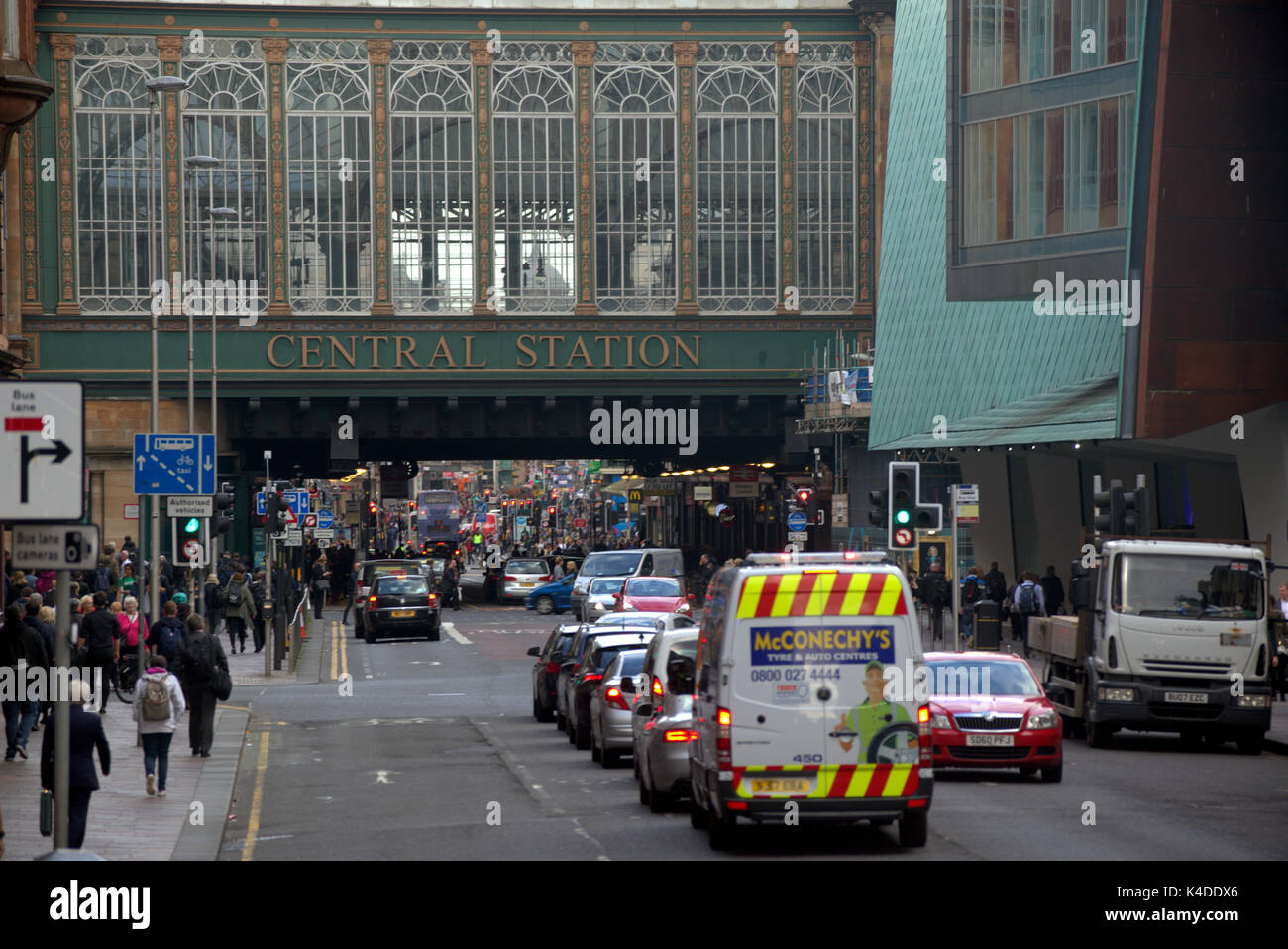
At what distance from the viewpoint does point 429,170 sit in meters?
62.4

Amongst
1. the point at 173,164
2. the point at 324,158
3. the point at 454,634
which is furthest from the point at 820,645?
the point at 173,164

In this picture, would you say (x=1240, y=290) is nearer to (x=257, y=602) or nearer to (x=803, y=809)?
(x=257, y=602)

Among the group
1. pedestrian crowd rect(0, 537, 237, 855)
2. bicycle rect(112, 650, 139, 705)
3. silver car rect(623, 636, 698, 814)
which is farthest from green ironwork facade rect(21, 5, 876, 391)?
silver car rect(623, 636, 698, 814)

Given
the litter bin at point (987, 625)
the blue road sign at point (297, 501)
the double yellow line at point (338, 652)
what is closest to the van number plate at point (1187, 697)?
the litter bin at point (987, 625)

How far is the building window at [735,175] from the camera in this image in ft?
207

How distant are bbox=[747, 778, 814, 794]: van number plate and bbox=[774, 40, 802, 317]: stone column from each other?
1939 inches

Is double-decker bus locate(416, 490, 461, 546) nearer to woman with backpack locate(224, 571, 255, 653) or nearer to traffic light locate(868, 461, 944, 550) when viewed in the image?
woman with backpack locate(224, 571, 255, 653)

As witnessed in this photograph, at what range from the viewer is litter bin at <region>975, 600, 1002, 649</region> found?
3775 cm

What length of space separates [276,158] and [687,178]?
12.9 m

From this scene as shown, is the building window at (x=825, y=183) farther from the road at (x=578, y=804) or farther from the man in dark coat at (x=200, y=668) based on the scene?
the man in dark coat at (x=200, y=668)

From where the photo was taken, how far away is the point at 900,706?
14.5 m

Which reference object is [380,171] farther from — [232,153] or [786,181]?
[786,181]

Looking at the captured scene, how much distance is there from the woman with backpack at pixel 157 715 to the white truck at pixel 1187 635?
1088 centimetres
